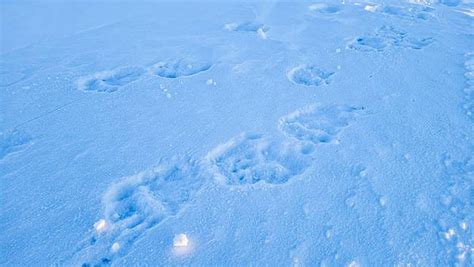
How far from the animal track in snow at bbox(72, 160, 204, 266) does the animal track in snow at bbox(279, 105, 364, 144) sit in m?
0.69

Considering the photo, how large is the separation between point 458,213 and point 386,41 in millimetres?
2021

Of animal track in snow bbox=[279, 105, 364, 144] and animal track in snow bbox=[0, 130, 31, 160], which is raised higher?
animal track in snow bbox=[0, 130, 31, 160]

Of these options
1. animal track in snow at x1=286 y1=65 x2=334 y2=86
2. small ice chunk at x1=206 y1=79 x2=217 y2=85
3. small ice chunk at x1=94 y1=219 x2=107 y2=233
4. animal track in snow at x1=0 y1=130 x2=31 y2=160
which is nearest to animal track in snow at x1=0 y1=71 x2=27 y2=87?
animal track in snow at x1=0 y1=130 x2=31 y2=160

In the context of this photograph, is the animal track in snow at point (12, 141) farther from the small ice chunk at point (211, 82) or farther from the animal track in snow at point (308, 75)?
the animal track in snow at point (308, 75)

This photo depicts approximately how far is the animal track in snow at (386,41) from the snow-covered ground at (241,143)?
0.02 meters

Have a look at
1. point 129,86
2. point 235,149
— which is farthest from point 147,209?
point 129,86

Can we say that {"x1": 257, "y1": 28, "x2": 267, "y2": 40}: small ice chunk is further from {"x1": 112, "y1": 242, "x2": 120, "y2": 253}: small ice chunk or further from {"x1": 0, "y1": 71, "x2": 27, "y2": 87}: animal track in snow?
{"x1": 112, "y1": 242, "x2": 120, "y2": 253}: small ice chunk

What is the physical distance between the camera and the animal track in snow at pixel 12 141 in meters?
2.40

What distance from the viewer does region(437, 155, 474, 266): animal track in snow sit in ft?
5.51

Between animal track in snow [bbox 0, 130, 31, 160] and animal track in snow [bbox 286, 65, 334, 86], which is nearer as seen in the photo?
animal track in snow [bbox 0, 130, 31, 160]

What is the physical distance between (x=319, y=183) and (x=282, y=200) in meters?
0.24

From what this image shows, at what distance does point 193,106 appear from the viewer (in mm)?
2701

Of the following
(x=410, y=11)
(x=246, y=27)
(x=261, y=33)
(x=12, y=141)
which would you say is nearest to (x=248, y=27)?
(x=246, y=27)

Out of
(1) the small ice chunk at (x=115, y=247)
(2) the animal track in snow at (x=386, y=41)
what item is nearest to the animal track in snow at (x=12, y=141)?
(1) the small ice chunk at (x=115, y=247)
